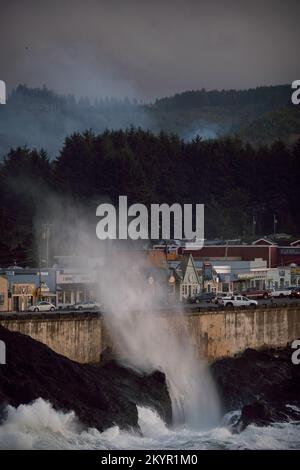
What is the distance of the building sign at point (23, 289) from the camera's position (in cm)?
5956

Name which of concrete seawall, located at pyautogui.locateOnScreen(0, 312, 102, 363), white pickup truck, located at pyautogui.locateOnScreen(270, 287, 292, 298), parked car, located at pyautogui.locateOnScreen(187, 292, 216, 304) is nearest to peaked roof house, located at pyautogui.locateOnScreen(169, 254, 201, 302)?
parked car, located at pyautogui.locateOnScreen(187, 292, 216, 304)

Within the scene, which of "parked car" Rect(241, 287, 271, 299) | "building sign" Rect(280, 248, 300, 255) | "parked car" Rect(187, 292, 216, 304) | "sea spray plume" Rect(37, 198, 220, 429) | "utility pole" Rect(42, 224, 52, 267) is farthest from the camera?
"building sign" Rect(280, 248, 300, 255)

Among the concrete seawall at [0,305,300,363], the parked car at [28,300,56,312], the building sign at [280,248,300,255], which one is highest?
the building sign at [280,248,300,255]

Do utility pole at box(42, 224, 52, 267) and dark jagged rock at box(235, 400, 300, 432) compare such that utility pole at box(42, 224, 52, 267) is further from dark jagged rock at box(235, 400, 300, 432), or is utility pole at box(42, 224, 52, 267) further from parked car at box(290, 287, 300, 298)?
dark jagged rock at box(235, 400, 300, 432)

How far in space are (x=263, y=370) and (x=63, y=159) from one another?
46.4 meters

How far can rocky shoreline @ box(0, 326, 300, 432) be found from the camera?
40.9 metres

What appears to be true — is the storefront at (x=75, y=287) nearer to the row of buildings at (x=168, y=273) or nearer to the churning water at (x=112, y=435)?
the row of buildings at (x=168, y=273)

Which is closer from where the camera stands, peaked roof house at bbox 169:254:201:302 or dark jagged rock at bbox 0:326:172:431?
dark jagged rock at bbox 0:326:172:431

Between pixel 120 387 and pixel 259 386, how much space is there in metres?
7.60

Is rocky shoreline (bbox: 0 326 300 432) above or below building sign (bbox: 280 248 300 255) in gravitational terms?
below

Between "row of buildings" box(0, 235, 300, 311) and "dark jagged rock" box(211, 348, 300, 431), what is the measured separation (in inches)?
386

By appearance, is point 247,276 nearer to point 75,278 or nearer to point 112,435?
point 75,278

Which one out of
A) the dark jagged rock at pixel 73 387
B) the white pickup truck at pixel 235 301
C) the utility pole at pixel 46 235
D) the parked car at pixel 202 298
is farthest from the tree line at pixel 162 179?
the dark jagged rock at pixel 73 387
